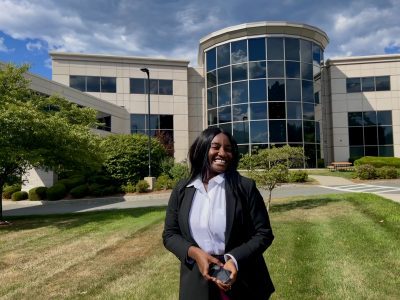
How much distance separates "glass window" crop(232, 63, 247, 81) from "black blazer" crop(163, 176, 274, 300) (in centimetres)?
3175

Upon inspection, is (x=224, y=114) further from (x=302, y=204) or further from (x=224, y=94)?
(x=302, y=204)

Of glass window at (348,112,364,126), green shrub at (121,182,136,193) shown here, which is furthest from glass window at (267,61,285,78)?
green shrub at (121,182,136,193)

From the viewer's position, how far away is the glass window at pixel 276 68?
1278 inches

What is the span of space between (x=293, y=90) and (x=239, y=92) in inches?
186

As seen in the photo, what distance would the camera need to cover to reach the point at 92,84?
3647 cm

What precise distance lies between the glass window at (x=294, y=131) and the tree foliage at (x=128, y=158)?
13351mm

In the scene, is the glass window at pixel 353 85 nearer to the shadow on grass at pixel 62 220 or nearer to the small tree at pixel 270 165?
the small tree at pixel 270 165

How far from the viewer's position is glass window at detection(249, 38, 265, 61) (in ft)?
107

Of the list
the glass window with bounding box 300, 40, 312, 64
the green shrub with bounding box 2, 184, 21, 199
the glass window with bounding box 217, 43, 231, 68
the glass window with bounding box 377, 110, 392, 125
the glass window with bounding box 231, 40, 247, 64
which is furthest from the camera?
the glass window with bounding box 377, 110, 392, 125

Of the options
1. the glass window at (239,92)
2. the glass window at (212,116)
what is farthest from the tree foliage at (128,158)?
the glass window at (212,116)

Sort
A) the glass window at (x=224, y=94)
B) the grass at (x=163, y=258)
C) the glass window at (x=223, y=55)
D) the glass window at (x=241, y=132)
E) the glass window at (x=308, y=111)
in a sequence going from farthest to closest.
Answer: the glass window at (x=223, y=55)
the glass window at (x=224, y=94)
the glass window at (x=308, y=111)
the glass window at (x=241, y=132)
the grass at (x=163, y=258)

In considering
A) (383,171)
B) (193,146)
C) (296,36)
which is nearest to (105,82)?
(296,36)

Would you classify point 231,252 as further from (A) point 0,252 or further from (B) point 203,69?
(B) point 203,69

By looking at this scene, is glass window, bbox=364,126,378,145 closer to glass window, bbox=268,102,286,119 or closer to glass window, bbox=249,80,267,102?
glass window, bbox=268,102,286,119
